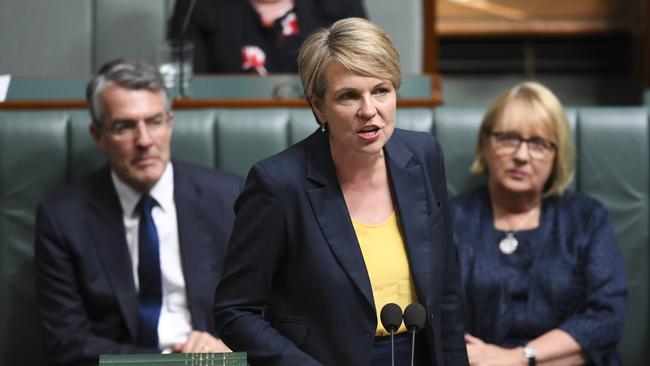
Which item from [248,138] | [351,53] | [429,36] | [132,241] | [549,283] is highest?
[351,53]

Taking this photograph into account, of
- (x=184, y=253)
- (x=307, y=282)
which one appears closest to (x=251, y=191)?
(x=307, y=282)

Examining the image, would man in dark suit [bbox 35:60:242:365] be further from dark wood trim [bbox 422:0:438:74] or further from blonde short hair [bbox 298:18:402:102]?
dark wood trim [bbox 422:0:438:74]

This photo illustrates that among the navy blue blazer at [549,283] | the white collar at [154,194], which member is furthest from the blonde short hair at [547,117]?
the white collar at [154,194]

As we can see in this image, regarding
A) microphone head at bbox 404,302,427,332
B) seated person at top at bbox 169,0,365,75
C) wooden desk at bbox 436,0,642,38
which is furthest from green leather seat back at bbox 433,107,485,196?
wooden desk at bbox 436,0,642,38

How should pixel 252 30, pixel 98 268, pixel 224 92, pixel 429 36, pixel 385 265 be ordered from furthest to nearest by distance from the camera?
pixel 429 36, pixel 252 30, pixel 224 92, pixel 98 268, pixel 385 265

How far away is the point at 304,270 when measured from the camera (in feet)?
5.88

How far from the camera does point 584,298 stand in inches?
100

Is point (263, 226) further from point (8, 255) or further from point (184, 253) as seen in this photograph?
point (8, 255)

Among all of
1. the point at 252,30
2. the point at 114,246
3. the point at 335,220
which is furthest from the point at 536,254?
the point at 252,30

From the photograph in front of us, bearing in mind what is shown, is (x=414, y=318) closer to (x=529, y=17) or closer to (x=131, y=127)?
(x=131, y=127)

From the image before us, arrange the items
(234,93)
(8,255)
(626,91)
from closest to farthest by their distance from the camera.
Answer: (8,255)
(234,93)
(626,91)

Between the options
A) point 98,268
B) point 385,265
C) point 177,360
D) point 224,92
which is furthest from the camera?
point 224,92

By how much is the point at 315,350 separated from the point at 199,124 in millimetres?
1147

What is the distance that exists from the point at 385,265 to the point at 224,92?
1.39 metres
